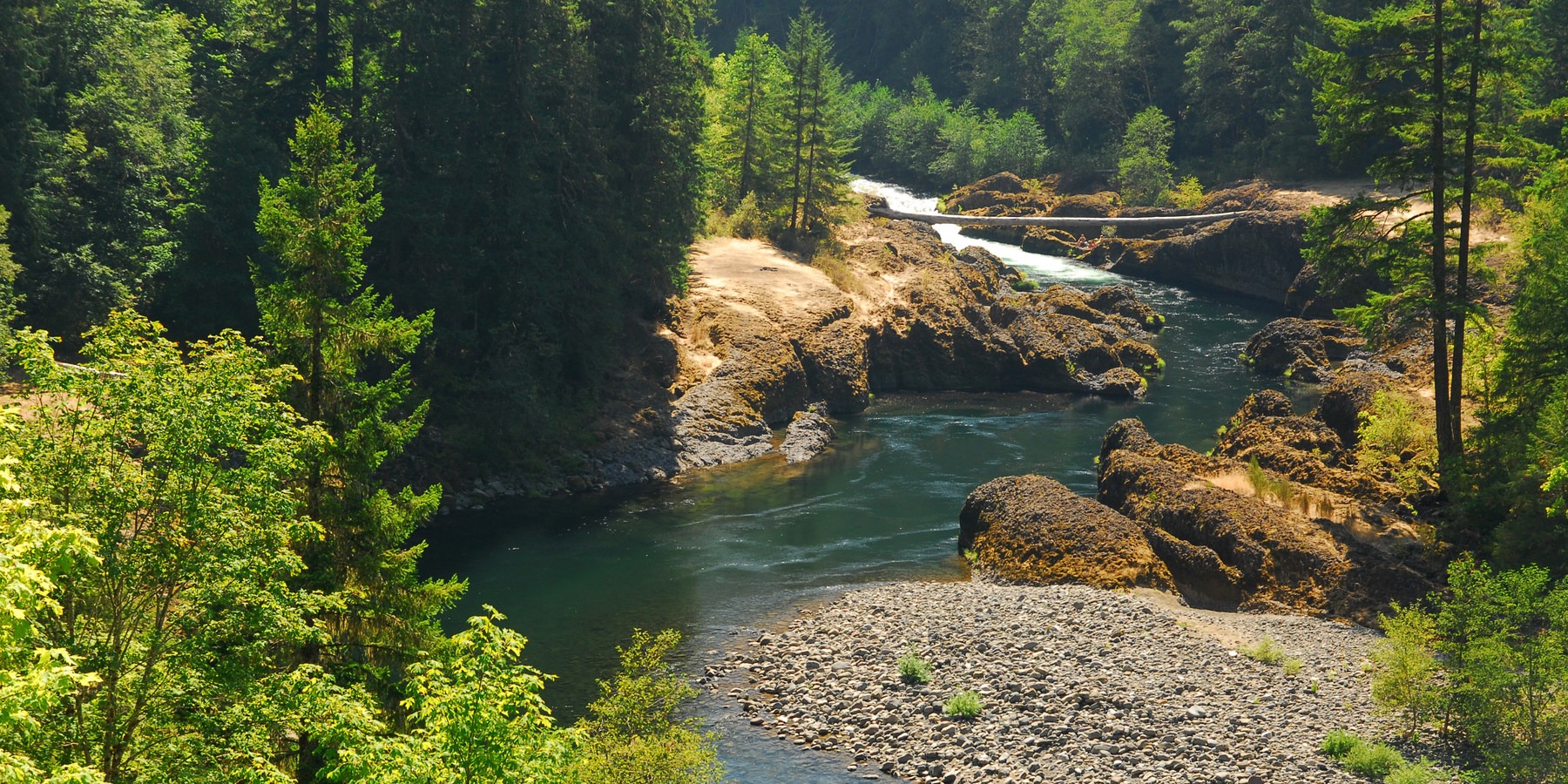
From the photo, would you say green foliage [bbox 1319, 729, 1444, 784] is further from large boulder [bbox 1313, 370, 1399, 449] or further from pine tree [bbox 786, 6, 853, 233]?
pine tree [bbox 786, 6, 853, 233]

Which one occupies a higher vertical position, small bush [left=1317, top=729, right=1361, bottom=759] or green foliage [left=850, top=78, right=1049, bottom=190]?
green foliage [left=850, top=78, right=1049, bottom=190]

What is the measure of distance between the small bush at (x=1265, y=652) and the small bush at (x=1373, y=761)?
4260 mm

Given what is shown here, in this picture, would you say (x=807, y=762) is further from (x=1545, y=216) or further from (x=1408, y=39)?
(x=1545, y=216)

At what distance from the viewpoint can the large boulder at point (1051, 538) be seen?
96.4ft

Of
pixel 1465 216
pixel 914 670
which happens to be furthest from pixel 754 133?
pixel 914 670

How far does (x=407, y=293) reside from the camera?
1517 inches

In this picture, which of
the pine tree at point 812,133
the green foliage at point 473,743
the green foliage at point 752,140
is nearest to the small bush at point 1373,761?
the green foliage at point 473,743

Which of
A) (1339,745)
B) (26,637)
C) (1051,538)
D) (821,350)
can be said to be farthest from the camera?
(821,350)

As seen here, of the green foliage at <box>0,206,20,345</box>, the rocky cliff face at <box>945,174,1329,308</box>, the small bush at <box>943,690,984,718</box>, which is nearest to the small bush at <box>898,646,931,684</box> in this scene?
the small bush at <box>943,690,984,718</box>

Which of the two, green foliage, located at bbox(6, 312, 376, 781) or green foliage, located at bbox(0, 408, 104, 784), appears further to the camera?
green foliage, located at bbox(6, 312, 376, 781)

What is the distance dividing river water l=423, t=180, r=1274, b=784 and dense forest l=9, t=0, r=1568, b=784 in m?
2.31

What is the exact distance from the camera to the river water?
27.6 meters

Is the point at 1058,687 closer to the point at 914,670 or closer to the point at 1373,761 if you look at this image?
the point at 914,670

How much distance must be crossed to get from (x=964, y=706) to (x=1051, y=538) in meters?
9.33
